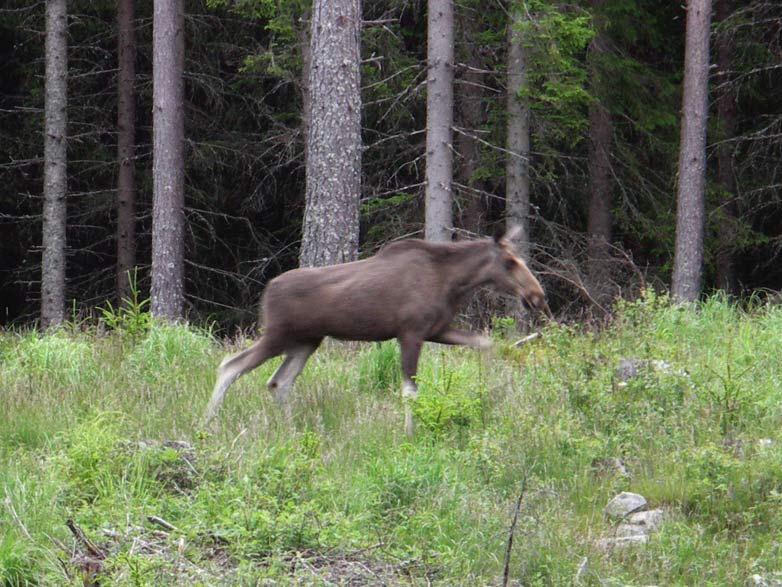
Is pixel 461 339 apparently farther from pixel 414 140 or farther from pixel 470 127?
pixel 414 140

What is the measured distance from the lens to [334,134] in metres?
13.5

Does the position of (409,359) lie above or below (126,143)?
below

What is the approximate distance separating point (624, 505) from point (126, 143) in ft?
68.5

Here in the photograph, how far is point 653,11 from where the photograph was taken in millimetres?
26031

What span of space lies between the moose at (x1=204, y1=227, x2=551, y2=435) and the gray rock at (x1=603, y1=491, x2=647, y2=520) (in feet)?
7.30

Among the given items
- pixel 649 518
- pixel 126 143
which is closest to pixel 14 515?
pixel 649 518

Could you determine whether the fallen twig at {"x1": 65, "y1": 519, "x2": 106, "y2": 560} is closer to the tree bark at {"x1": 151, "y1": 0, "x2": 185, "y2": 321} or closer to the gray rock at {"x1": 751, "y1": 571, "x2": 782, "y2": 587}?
the gray rock at {"x1": 751, "y1": 571, "x2": 782, "y2": 587}

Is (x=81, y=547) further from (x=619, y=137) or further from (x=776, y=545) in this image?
(x=619, y=137)

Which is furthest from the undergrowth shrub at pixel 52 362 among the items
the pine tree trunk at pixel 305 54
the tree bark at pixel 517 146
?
the tree bark at pixel 517 146

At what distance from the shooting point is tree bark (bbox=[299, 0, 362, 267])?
43.9 ft

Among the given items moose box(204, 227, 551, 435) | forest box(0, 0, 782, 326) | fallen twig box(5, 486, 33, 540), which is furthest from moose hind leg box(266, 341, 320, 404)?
forest box(0, 0, 782, 326)

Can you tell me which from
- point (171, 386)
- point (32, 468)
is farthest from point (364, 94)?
point (32, 468)

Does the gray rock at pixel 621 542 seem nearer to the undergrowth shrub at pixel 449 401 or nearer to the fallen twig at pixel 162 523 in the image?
the undergrowth shrub at pixel 449 401

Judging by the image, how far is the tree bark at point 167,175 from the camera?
20906 mm
